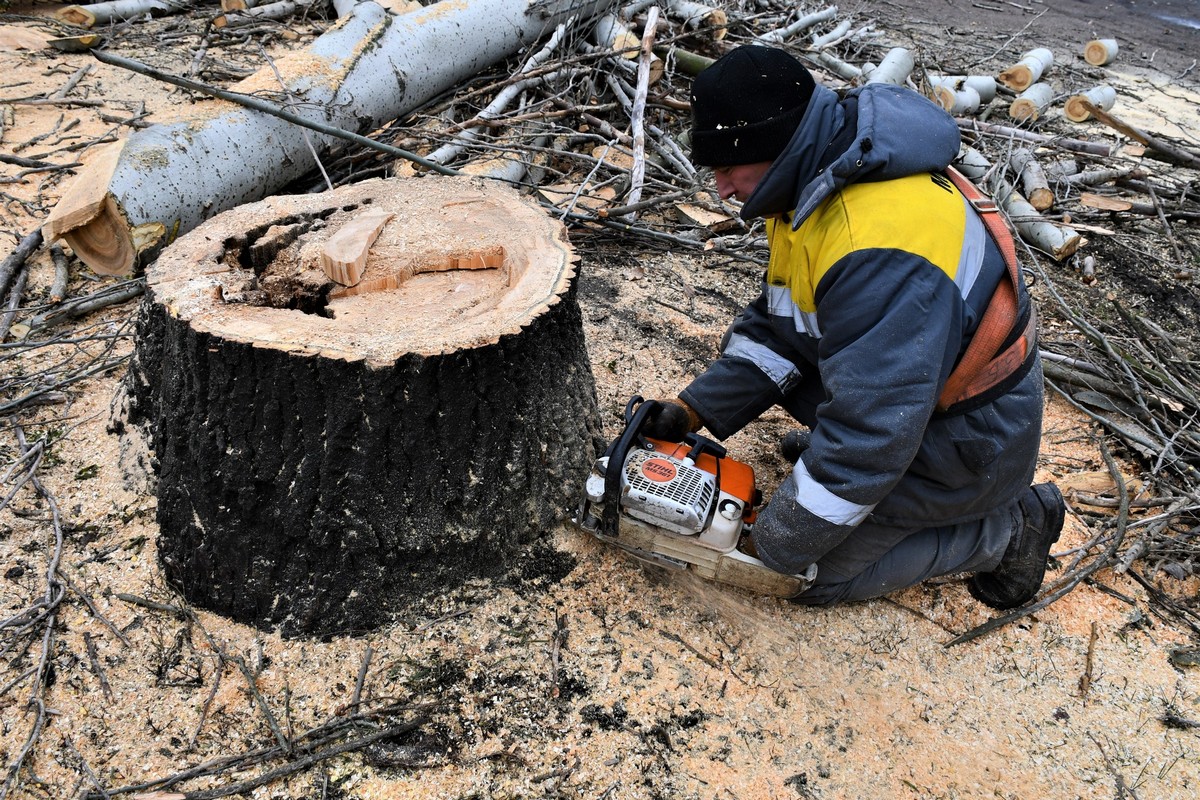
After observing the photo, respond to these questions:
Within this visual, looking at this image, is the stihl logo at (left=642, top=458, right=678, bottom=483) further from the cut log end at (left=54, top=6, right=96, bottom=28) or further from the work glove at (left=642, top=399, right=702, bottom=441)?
the cut log end at (left=54, top=6, right=96, bottom=28)

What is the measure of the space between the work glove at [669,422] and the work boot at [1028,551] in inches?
42.2

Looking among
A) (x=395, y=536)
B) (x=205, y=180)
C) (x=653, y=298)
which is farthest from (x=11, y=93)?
(x=395, y=536)

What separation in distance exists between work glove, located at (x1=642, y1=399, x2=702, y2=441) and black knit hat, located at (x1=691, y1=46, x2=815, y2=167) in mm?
855

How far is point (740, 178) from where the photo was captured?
202cm

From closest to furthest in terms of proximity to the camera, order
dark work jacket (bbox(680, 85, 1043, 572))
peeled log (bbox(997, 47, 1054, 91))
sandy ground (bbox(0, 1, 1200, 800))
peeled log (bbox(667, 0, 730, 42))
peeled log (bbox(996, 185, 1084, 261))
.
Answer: dark work jacket (bbox(680, 85, 1043, 572)) → sandy ground (bbox(0, 1, 1200, 800)) → peeled log (bbox(996, 185, 1084, 261)) → peeled log (bbox(667, 0, 730, 42)) → peeled log (bbox(997, 47, 1054, 91))

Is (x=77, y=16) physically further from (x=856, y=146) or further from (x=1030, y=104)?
(x=1030, y=104)

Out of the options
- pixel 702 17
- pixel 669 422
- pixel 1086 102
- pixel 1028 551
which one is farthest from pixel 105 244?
pixel 1086 102

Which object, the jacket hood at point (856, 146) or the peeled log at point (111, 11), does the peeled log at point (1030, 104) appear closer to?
the jacket hood at point (856, 146)

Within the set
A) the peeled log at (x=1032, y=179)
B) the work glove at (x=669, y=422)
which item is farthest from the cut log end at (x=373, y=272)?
the peeled log at (x=1032, y=179)

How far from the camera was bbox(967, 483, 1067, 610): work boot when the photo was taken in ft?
8.04

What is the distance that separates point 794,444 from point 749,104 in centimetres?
149

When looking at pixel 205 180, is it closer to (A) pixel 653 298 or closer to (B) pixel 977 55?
(A) pixel 653 298

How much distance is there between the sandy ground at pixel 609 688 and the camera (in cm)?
192

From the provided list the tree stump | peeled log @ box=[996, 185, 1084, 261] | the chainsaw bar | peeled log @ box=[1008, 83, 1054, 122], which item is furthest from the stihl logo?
peeled log @ box=[1008, 83, 1054, 122]
